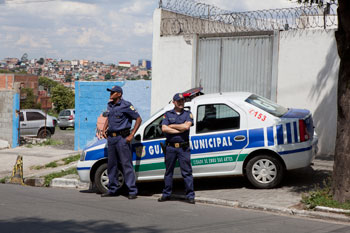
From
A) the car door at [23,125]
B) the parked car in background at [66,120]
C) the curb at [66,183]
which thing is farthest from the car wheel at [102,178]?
the parked car in background at [66,120]

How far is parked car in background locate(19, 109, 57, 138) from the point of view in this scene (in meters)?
21.9

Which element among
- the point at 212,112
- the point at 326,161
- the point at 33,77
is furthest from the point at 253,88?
the point at 33,77

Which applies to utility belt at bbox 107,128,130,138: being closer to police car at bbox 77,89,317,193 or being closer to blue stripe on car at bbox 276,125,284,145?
police car at bbox 77,89,317,193

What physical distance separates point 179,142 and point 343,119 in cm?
269

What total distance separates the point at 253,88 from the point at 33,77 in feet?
179

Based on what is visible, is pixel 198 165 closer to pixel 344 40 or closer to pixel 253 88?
pixel 344 40

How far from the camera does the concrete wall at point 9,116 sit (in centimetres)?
1856

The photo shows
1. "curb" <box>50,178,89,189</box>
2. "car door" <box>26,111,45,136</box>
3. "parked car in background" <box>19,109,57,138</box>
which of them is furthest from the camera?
"car door" <box>26,111,45,136</box>

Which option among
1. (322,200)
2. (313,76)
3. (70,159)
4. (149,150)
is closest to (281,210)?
(322,200)

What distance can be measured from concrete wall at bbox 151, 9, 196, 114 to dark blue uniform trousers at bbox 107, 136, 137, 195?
17.9 feet

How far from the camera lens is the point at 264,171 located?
9.36m

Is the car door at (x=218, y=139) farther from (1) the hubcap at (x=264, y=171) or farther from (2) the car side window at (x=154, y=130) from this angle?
(2) the car side window at (x=154, y=130)

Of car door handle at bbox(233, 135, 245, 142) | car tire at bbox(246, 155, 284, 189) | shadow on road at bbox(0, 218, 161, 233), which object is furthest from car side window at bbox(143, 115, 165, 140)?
shadow on road at bbox(0, 218, 161, 233)

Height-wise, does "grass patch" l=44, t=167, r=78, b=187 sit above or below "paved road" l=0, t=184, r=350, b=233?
below
